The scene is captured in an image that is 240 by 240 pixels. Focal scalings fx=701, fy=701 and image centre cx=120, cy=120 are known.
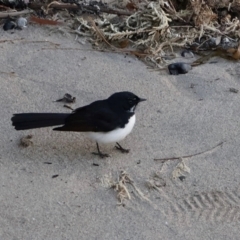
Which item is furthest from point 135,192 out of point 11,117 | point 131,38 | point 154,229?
point 131,38

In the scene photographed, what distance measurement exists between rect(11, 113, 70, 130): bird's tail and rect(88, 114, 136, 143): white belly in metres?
0.24

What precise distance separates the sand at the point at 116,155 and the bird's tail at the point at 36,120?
20 cm

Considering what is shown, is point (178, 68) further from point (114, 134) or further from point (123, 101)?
point (114, 134)

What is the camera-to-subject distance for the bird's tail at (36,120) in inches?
194

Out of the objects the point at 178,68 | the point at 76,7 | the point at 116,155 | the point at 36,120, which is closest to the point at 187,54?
the point at 178,68

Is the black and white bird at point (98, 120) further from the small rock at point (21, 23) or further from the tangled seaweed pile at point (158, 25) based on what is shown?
the small rock at point (21, 23)

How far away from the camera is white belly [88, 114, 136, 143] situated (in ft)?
16.2

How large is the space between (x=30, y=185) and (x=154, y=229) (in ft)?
2.97

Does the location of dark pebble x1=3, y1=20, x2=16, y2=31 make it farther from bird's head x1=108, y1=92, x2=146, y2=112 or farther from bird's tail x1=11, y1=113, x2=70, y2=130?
bird's head x1=108, y1=92, x2=146, y2=112

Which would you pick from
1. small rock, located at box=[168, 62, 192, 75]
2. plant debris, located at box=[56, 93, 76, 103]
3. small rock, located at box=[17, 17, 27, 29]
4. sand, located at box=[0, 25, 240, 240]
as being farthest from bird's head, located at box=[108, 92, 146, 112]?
small rock, located at box=[17, 17, 27, 29]

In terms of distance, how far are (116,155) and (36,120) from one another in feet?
2.07

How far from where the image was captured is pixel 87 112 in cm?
499

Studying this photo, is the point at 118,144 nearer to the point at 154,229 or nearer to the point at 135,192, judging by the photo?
the point at 135,192

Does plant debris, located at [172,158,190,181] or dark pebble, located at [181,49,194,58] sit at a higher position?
plant debris, located at [172,158,190,181]
